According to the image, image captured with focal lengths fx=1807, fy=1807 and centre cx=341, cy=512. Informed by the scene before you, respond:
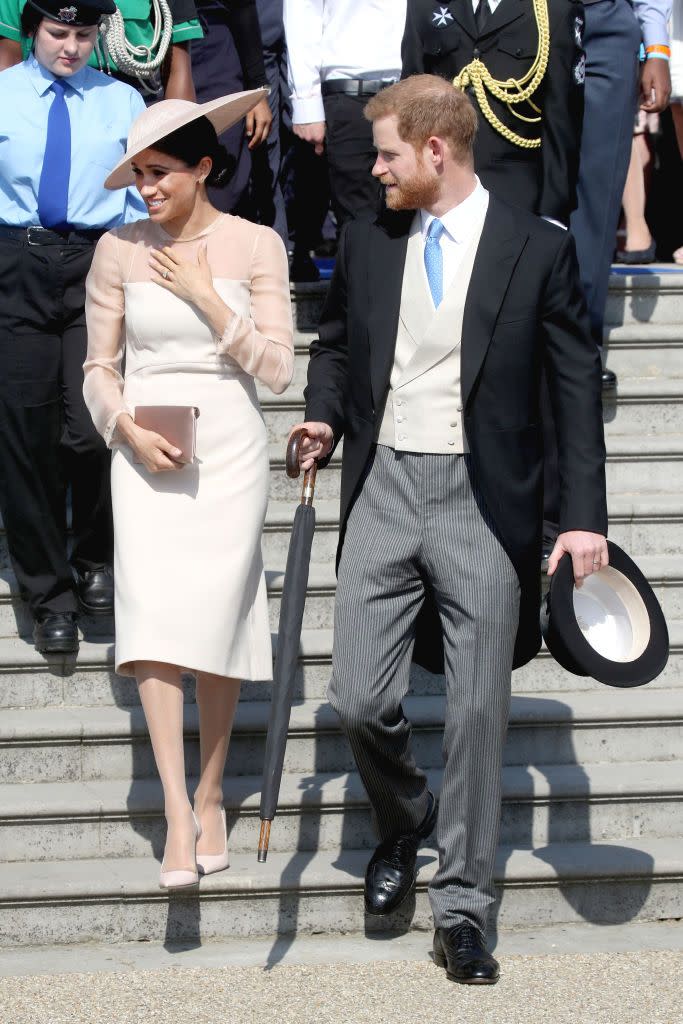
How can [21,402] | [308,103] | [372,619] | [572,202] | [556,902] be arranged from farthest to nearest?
[308,103], [572,202], [21,402], [556,902], [372,619]

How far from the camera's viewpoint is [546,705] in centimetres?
529

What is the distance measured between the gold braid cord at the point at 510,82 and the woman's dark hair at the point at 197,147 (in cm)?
113

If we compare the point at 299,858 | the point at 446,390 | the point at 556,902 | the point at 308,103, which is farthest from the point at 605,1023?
the point at 308,103

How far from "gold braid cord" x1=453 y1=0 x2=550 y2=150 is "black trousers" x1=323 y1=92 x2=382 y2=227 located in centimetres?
63

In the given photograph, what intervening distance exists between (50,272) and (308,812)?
172 cm

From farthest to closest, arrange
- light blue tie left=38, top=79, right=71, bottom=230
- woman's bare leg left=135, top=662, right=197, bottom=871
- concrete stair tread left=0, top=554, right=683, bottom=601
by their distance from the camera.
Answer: concrete stair tread left=0, top=554, right=683, bottom=601, light blue tie left=38, top=79, right=71, bottom=230, woman's bare leg left=135, top=662, right=197, bottom=871

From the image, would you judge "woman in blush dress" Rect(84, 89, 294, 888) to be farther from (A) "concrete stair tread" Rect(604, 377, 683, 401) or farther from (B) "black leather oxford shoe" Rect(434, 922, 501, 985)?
(A) "concrete stair tread" Rect(604, 377, 683, 401)

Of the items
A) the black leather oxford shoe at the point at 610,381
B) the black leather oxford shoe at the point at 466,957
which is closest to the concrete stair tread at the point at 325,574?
the black leather oxford shoe at the point at 610,381

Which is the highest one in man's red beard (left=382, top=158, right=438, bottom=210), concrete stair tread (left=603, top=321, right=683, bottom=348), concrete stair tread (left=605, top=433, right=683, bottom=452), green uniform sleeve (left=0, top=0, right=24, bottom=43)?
green uniform sleeve (left=0, top=0, right=24, bottom=43)

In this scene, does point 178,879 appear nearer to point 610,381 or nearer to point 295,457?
point 295,457

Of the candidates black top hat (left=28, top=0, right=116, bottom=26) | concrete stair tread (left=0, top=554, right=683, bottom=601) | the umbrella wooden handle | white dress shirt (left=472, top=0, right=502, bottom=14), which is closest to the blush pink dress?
the umbrella wooden handle

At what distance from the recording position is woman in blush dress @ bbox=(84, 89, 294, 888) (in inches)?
179

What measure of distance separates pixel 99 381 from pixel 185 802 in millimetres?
1100

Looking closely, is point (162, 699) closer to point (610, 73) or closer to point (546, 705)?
point (546, 705)
